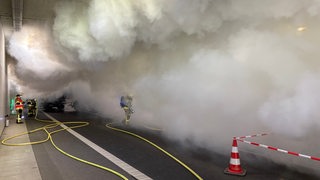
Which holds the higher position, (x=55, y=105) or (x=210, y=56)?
(x=210, y=56)

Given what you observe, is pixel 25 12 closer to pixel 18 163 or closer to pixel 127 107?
pixel 127 107

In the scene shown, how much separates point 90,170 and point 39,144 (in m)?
3.55

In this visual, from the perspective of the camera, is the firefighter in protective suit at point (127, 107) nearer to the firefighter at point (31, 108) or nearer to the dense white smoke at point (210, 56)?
the dense white smoke at point (210, 56)

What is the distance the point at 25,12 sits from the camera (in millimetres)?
12195

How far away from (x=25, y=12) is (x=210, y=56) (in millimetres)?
8025

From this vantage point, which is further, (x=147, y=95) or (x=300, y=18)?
(x=147, y=95)

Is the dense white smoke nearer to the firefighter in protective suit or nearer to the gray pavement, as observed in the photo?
the firefighter in protective suit

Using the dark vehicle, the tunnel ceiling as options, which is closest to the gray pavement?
the tunnel ceiling

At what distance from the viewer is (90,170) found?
5918mm

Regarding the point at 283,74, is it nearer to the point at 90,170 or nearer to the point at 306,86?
the point at 306,86

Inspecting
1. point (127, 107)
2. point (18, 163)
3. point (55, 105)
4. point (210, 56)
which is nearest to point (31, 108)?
point (55, 105)

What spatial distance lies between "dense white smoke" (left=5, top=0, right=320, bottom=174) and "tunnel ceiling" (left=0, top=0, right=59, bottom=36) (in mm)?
523

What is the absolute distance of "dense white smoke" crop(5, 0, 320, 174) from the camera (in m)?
6.44

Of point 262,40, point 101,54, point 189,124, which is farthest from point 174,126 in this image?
point 262,40
